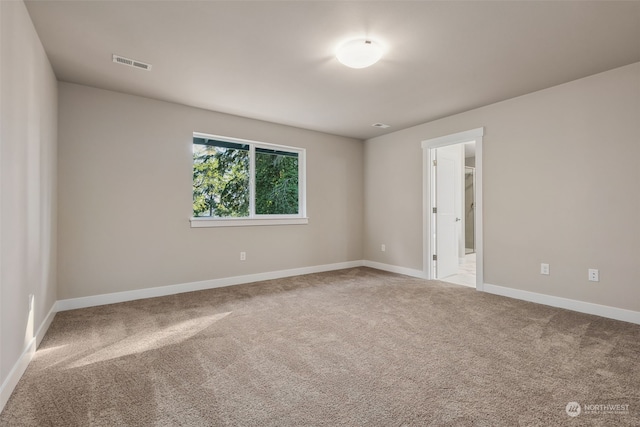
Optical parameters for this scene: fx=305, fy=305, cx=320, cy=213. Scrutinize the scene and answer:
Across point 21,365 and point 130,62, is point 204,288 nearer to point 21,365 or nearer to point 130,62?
point 21,365

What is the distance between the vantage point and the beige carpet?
1.56m

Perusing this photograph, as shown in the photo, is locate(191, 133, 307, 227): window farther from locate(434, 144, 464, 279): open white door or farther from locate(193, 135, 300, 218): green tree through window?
locate(434, 144, 464, 279): open white door

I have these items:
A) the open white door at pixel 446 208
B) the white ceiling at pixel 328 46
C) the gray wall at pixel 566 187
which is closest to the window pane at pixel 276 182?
the white ceiling at pixel 328 46

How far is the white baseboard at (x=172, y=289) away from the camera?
3264 millimetres

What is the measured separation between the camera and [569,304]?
10.5 feet

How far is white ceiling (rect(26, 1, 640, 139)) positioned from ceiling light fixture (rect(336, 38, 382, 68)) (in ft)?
0.23

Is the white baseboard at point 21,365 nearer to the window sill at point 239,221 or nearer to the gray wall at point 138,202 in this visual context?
the gray wall at point 138,202

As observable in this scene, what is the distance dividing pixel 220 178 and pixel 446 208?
351cm

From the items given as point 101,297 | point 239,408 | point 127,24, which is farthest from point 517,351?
point 101,297

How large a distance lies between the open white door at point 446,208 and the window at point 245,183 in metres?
2.13

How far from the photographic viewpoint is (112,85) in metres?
3.28

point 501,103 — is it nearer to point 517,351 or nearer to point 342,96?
point 342,96

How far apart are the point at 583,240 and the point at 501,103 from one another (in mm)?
1804

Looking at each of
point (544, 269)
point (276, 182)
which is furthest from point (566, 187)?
point (276, 182)
